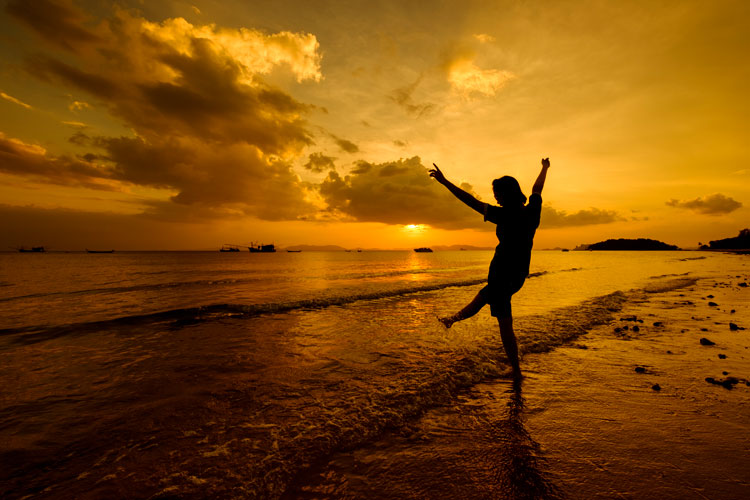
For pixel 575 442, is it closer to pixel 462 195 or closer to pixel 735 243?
pixel 462 195

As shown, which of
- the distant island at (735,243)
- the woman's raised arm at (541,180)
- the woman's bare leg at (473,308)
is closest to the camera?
the woman's raised arm at (541,180)

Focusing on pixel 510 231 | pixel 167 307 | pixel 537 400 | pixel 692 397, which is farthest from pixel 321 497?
pixel 167 307

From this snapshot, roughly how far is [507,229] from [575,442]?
9.18 feet

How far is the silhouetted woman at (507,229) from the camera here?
184 inches

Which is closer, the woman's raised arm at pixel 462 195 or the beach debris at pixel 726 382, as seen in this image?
the woman's raised arm at pixel 462 195

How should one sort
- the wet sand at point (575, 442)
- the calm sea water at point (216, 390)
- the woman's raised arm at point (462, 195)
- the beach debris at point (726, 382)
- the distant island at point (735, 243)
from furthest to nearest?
the distant island at point (735, 243) → the beach debris at point (726, 382) → the woman's raised arm at point (462, 195) → the calm sea water at point (216, 390) → the wet sand at point (575, 442)

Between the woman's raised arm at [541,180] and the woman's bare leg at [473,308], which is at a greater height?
the woman's raised arm at [541,180]

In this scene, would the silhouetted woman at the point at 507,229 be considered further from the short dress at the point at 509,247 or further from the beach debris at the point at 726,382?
the beach debris at the point at 726,382

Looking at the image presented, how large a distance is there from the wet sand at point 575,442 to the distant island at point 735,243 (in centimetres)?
16461

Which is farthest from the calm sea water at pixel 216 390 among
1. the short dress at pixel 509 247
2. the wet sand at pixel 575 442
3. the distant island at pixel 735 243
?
the distant island at pixel 735 243

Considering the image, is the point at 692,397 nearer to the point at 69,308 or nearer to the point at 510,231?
the point at 510,231

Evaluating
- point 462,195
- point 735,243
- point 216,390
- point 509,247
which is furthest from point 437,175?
point 735,243

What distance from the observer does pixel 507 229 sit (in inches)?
189

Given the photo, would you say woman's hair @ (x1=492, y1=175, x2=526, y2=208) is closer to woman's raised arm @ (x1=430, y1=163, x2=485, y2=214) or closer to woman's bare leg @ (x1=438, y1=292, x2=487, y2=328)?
woman's raised arm @ (x1=430, y1=163, x2=485, y2=214)
